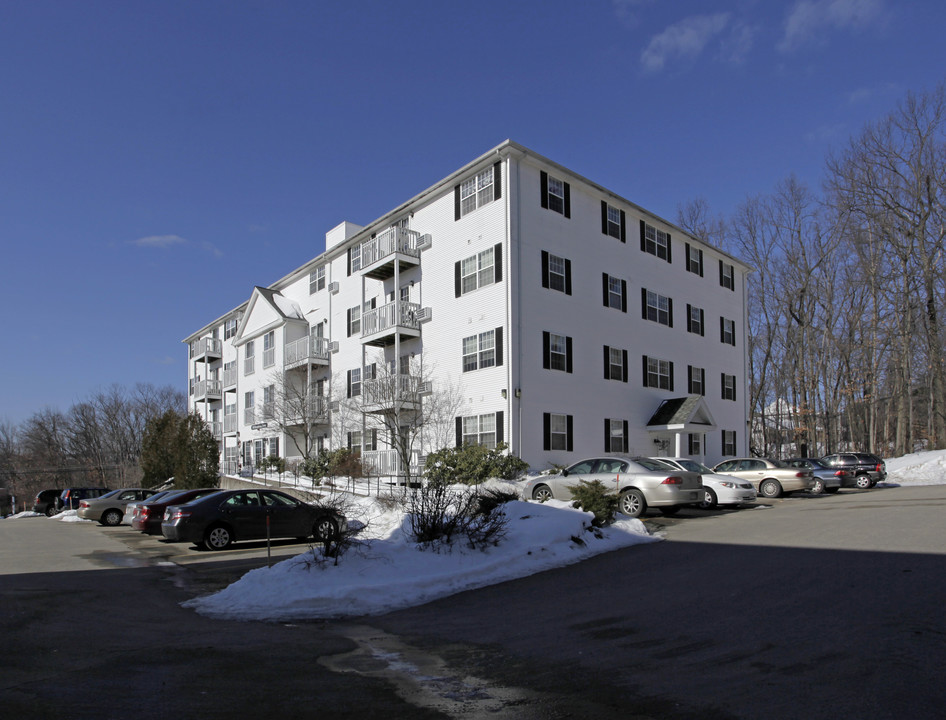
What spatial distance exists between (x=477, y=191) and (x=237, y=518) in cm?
1577

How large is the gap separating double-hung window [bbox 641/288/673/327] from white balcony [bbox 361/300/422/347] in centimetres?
993

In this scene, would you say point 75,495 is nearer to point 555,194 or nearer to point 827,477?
point 555,194

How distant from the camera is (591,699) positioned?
551 cm

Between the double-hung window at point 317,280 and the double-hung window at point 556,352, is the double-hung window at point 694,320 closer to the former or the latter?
the double-hung window at point 556,352

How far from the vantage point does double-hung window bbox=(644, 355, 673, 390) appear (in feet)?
107

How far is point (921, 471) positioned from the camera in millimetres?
34938

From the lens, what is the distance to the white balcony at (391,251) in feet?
100

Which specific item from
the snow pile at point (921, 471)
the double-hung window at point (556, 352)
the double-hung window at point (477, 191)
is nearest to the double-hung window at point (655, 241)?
the double-hung window at point (556, 352)

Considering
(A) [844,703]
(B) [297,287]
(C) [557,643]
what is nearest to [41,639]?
(C) [557,643]

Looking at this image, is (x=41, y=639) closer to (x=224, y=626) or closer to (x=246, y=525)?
(x=224, y=626)

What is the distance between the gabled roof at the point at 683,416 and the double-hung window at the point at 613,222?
732cm

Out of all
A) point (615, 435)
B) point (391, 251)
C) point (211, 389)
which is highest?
point (391, 251)

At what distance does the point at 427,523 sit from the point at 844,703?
26.6 feet

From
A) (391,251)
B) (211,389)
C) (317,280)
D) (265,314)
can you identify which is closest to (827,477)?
(391,251)
